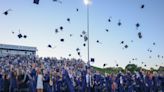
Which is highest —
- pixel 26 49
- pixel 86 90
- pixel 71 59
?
pixel 26 49

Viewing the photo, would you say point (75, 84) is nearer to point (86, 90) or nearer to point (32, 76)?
point (86, 90)

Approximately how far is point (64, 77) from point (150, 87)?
314 inches

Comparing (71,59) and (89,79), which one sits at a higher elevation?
(71,59)

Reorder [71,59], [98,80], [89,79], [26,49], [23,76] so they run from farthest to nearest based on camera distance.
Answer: [26,49]
[71,59]
[98,80]
[89,79]
[23,76]

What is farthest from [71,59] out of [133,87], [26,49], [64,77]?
[26,49]

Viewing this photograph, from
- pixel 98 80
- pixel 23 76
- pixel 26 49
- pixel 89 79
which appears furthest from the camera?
pixel 26 49

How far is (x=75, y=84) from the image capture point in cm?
2497

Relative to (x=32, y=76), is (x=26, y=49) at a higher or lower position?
higher

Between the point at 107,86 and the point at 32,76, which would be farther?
the point at 107,86

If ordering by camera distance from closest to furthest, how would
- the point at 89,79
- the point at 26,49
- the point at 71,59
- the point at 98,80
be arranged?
the point at 89,79 < the point at 98,80 < the point at 71,59 < the point at 26,49

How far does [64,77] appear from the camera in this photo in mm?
22922

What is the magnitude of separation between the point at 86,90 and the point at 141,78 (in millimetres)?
4831

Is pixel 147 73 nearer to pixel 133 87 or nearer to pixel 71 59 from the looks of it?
pixel 133 87

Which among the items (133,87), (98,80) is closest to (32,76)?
(98,80)
